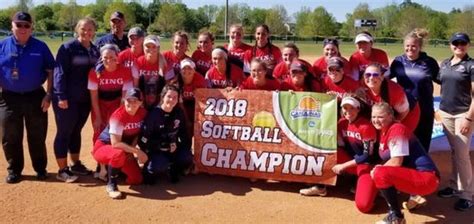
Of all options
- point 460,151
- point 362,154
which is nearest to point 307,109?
point 362,154

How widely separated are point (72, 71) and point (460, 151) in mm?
4693

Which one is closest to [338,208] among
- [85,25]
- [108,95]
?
[108,95]

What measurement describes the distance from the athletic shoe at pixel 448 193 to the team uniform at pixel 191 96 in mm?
3196

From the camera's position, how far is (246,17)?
96.3m

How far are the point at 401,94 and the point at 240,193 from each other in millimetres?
2170

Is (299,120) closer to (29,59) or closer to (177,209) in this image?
(177,209)

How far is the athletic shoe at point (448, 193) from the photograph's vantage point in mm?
5996

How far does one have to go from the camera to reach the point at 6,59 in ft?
19.7

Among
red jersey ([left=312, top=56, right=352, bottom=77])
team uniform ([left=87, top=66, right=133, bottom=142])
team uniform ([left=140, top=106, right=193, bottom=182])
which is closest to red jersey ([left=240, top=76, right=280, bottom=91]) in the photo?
red jersey ([left=312, top=56, right=352, bottom=77])

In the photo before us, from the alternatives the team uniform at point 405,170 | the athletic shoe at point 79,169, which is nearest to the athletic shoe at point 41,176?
the athletic shoe at point 79,169

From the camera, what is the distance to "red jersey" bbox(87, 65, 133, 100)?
6219 millimetres

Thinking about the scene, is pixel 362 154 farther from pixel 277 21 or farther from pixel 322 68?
pixel 277 21

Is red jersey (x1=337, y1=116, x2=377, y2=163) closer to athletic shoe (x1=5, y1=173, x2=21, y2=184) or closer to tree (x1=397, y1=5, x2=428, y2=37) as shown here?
athletic shoe (x1=5, y1=173, x2=21, y2=184)

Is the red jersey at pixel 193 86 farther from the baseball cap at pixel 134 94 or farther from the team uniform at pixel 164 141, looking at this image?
the baseball cap at pixel 134 94
